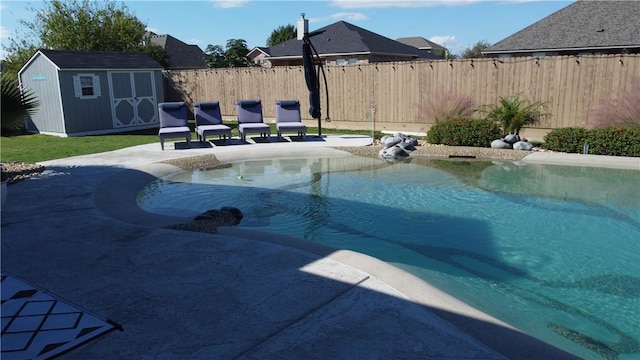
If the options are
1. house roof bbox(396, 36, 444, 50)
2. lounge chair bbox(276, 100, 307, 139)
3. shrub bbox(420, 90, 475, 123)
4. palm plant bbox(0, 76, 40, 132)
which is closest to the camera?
palm plant bbox(0, 76, 40, 132)

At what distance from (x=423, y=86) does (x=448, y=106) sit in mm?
1686

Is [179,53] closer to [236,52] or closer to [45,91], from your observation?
[236,52]

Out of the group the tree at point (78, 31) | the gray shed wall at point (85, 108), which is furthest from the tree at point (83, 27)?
the gray shed wall at point (85, 108)

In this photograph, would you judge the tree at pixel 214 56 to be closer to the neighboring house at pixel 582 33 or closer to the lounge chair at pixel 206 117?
the neighboring house at pixel 582 33

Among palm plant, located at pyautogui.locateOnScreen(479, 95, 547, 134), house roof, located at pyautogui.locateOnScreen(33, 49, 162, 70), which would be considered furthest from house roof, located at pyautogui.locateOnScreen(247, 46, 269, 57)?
palm plant, located at pyautogui.locateOnScreen(479, 95, 547, 134)

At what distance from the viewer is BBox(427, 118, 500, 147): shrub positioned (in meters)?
12.4

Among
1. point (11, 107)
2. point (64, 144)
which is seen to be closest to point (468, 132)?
point (11, 107)

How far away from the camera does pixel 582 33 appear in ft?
73.4

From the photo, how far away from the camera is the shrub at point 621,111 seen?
36.1 ft

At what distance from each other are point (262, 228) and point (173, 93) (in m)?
17.3

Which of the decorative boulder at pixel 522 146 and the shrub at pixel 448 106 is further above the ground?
the shrub at pixel 448 106

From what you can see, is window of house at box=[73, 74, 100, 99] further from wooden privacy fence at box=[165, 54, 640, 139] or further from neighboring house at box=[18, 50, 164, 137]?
wooden privacy fence at box=[165, 54, 640, 139]

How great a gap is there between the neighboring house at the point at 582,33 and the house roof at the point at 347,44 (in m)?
7.19

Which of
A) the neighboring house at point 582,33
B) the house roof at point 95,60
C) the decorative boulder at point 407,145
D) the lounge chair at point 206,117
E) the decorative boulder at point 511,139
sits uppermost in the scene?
the neighboring house at point 582,33
